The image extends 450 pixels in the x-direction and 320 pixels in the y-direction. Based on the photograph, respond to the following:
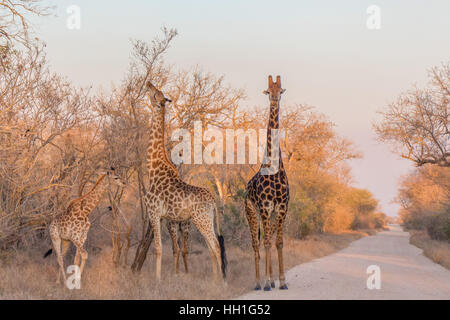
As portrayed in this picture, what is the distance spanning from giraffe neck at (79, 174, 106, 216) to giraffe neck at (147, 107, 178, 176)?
3.25ft

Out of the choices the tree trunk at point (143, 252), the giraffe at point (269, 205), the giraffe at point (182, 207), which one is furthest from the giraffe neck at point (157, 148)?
the giraffe at point (269, 205)

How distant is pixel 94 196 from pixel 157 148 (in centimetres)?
160

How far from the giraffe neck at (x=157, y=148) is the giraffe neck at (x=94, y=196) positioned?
0.99 meters

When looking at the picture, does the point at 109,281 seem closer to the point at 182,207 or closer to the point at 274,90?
the point at 182,207

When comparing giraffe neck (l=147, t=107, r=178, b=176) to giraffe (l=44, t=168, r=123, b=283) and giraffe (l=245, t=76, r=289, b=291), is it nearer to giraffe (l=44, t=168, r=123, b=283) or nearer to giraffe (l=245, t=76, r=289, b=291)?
Answer: giraffe (l=44, t=168, r=123, b=283)

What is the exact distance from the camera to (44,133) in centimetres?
1134

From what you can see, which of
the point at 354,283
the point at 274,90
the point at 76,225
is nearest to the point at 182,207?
the point at 76,225

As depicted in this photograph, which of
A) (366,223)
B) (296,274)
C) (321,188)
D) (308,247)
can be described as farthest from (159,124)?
(366,223)

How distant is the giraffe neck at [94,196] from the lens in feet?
32.6

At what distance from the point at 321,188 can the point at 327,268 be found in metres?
20.8

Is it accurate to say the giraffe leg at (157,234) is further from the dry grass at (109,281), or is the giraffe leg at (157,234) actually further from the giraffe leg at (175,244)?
the giraffe leg at (175,244)

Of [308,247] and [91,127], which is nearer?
[91,127]
